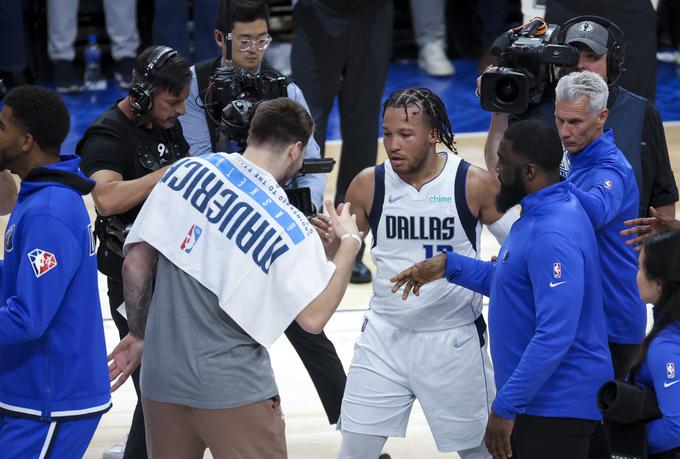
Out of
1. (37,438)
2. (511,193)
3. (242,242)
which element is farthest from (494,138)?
(37,438)

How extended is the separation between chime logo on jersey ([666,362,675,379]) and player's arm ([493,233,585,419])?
37cm

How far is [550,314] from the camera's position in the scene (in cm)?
358

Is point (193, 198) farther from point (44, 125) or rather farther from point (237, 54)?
point (237, 54)

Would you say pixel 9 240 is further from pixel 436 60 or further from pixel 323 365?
pixel 436 60

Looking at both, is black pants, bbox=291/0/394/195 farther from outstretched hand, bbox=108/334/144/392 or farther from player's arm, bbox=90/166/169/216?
outstretched hand, bbox=108/334/144/392

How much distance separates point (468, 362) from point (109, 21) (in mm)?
5782

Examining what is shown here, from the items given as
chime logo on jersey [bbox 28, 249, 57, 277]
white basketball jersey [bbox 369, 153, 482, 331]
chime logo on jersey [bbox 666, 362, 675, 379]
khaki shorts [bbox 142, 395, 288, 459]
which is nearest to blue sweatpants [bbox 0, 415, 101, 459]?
khaki shorts [bbox 142, 395, 288, 459]

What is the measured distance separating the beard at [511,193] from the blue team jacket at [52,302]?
1.20m

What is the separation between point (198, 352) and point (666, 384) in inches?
48.6

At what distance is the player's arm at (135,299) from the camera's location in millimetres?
3609

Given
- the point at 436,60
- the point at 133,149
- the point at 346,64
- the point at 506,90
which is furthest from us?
the point at 436,60

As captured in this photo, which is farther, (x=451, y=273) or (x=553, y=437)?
(x=451, y=273)

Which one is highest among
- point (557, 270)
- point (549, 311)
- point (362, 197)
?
point (557, 270)

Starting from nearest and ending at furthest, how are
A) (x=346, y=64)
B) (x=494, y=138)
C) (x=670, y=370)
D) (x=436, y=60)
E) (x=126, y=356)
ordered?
(x=670, y=370) → (x=126, y=356) → (x=494, y=138) → (x=346, y=64) → (x=436, y=60)
